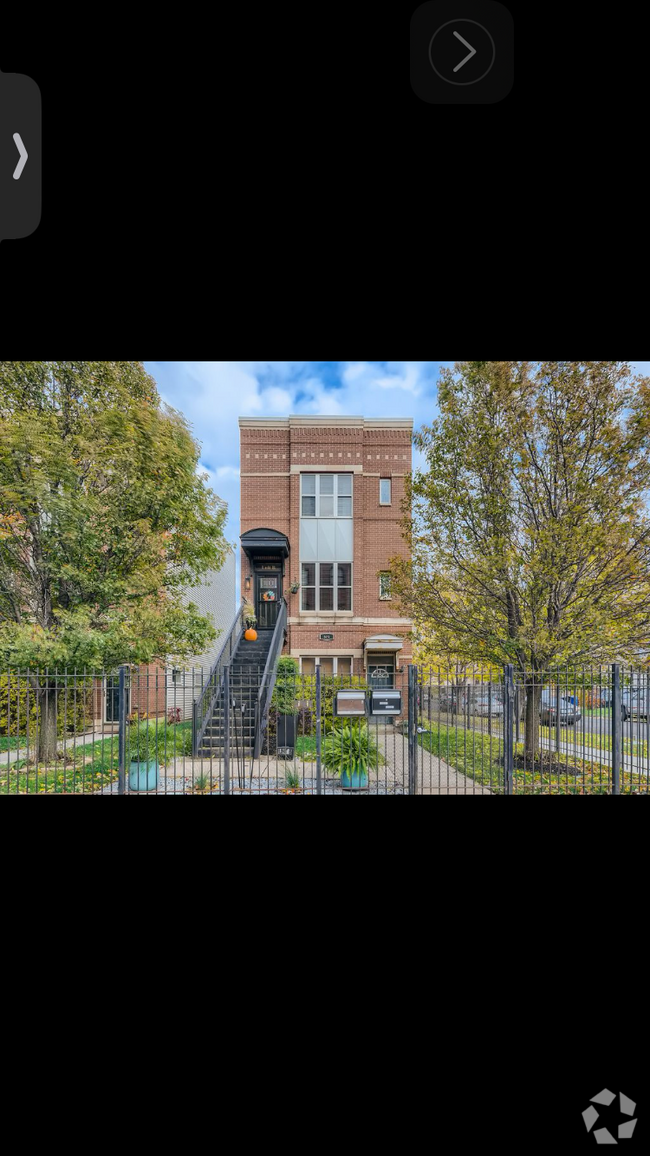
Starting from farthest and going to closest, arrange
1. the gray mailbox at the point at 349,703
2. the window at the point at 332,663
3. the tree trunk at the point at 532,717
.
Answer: the window at the point at 332,663 < the tree trunk at the point at 532,717 < the gray mailbox at the point at 349,703

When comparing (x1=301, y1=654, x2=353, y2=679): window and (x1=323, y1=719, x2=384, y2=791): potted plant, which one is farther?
(x1=301, y1=654, x2=353, y2=679): window

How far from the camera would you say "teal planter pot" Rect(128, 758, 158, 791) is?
21.1ft

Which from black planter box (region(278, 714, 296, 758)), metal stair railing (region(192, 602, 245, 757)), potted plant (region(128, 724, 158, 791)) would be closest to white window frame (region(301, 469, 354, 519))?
metal stair railing (region(192, 602, 245, 757))

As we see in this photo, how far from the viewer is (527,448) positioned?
705cm

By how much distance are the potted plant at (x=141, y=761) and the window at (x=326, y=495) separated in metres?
7.77

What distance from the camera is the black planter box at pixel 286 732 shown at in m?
8.17

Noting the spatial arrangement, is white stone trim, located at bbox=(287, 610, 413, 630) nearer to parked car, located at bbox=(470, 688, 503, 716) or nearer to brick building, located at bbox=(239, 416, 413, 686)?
brick building, located at bbox=(239, 416, 413, 686)

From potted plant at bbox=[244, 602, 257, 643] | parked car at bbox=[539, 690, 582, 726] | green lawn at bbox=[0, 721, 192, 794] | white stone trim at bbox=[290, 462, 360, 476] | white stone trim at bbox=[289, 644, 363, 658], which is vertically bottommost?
green lawn at bbox=[0, 721, 192, 794]

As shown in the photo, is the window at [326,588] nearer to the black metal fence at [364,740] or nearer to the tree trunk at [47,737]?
the black metal fence at [364,740]

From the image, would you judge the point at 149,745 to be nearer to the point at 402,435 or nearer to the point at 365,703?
the point at 365,703

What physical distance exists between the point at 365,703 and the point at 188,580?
3.71m

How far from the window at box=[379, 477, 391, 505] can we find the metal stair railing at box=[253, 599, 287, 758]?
13.0 feet
